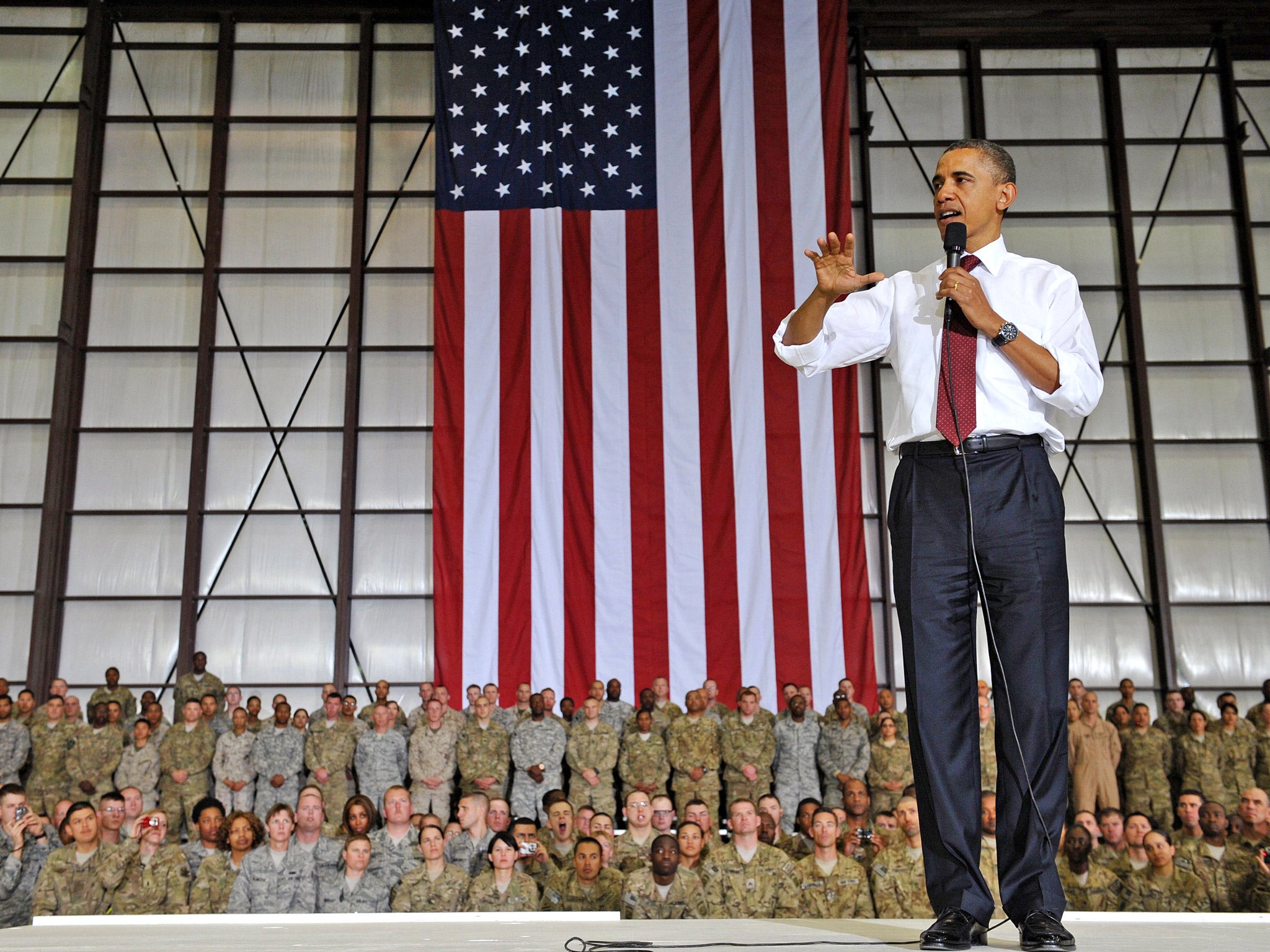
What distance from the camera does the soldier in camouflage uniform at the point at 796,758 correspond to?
8414 mm

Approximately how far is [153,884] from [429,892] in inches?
63.3

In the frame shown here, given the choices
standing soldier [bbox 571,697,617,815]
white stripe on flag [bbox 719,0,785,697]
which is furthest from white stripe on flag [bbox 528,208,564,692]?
white stripe on flag [bbox 719,0,785,697]

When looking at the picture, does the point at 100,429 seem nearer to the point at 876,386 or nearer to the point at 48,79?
the point at 48,79

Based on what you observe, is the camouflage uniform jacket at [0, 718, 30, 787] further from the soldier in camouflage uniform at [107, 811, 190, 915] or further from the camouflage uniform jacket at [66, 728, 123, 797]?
the soldier in camouflage uniform at [107, 811, 190, 915]

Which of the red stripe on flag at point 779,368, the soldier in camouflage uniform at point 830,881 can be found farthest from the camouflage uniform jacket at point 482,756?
the soldier in camouflage uniform at point 830,881

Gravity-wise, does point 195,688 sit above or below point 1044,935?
above

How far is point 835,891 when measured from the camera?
20.4ft

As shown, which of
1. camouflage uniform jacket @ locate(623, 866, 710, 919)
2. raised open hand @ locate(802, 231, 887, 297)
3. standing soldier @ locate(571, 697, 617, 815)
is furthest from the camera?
standing soldier @ locate(571, 697, 617, 815)

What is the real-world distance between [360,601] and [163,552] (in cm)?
182

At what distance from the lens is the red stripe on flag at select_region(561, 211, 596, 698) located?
987cm

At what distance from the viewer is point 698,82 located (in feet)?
34.6

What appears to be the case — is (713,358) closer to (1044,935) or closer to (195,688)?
(195,688)

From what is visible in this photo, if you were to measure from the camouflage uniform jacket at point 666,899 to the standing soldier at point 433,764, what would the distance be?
2737mm

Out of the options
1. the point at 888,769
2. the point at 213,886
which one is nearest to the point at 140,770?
the point at 213,886
